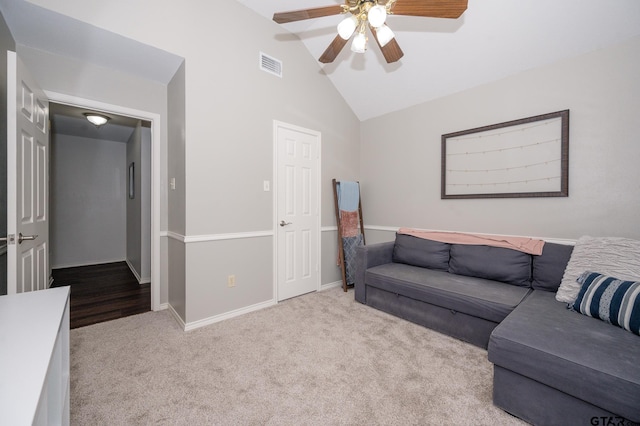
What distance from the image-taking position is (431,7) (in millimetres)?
1568

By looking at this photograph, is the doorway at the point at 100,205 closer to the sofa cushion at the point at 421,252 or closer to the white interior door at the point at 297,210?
the white interior door at the point at 297,210

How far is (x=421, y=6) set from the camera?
1.57m

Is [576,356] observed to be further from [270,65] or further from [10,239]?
[270,65]

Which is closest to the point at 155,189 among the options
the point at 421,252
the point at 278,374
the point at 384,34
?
the point at 278,374

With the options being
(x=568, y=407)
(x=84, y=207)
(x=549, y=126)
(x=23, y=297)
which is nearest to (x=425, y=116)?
(x=549, y=126)

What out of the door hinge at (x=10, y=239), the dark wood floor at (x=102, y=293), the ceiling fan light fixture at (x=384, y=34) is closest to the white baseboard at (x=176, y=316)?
the dark wood floor at (x=102, y=293)

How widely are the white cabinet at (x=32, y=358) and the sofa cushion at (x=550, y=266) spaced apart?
3056mm

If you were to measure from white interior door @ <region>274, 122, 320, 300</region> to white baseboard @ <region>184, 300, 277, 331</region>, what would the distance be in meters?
0.22

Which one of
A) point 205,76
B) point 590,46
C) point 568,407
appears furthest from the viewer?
point 205,76

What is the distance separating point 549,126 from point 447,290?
1805 mm

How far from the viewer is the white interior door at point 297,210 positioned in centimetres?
309

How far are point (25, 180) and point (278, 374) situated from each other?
7.12 ft

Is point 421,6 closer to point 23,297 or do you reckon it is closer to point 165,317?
point 23,297

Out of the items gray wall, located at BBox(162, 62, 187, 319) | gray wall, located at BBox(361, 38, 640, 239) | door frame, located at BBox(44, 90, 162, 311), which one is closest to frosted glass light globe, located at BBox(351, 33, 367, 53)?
gray wall, located at BBox(162, 62, 187, 319)
